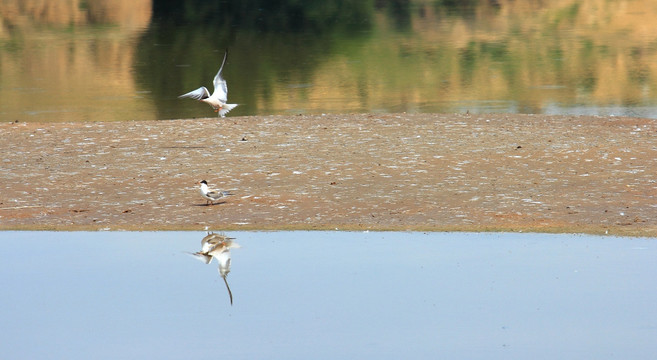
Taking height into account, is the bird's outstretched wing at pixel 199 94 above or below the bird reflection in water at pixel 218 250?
above

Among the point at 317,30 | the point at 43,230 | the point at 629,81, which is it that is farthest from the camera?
the point at 317,30

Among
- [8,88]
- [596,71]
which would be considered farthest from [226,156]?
[596,71]

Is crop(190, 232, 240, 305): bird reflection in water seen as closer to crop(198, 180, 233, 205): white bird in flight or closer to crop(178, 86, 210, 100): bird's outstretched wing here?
crop(198, 180, 233, 205): white bird in flight

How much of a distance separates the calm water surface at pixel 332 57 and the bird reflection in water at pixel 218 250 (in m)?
12.8

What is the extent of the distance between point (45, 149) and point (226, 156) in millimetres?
3510

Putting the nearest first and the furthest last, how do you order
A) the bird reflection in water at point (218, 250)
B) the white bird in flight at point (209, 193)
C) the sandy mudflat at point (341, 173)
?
1. the bird reflection in water at point (218, 250)
2. the sandy mudflat at point (341, 173)
3. the white bird in flight at point (209, 193)

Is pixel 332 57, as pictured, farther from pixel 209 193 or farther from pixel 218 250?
pixel 218 250

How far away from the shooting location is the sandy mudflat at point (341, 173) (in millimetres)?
13891

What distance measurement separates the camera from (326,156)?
18.0 m

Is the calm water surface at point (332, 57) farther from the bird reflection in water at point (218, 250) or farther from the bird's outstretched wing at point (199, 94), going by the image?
the bird reflection in water at point (218, 250)

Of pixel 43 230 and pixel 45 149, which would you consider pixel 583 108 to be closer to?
pixel 45 149

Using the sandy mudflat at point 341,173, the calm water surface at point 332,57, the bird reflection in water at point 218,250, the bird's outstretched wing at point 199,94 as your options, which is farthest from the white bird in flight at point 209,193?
the calm water surface at point 332,57

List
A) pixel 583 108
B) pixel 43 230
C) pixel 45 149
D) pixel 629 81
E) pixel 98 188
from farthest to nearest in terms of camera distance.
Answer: pixel 629 81
pixel 583 108
pixel 45 149
pixel 98 188
pixel 43 230

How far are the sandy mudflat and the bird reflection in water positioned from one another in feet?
2.23
